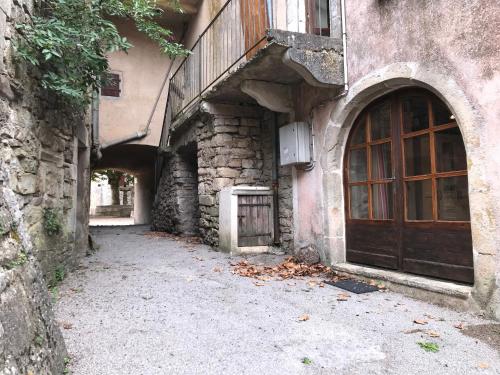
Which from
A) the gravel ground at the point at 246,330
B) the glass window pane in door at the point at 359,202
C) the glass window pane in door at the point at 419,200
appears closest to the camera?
the gravel ground at the point at 246,330

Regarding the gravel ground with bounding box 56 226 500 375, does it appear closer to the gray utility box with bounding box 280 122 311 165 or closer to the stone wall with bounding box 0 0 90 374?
the stone wall with bounding box 0 0 90 374

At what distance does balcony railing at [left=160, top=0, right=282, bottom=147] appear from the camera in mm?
4875

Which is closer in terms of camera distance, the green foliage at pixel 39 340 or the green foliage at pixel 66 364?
the green foliage at pixel 39 340

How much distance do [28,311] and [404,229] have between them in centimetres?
341

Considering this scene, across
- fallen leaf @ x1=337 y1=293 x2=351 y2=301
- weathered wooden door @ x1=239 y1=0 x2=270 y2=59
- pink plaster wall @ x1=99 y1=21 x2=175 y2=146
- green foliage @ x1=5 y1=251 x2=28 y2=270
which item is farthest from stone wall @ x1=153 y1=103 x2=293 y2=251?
green foliage @ x1=5 y1=251 x2=28 y2=270

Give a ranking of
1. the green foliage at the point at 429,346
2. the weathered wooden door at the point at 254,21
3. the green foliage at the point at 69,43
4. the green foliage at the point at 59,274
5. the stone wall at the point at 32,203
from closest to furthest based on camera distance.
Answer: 1. the stone wall at the point at 32,203
2. the green foliage at the point at 429,346
3. the green foliage at the point at 69,43
4. the green foliage at the point at 59,274
5. the weathered wooden door at the point at 254,21

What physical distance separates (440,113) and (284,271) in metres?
2.47

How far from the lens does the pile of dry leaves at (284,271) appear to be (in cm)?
445

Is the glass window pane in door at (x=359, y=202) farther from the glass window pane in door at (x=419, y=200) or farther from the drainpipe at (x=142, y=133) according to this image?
the drainpipe at (x=142, y=133)

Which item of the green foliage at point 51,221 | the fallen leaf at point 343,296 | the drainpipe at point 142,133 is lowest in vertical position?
the fallen leaf at point 343,296

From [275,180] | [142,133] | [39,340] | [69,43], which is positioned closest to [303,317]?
[39,340]

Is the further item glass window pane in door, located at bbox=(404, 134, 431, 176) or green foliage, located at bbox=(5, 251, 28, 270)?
glass window pane in door, located at bbox=(404, 134, 431, 176)

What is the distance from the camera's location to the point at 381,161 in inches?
166

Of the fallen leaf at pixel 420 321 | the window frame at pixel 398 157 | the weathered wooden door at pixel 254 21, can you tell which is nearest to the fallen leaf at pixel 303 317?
the fallen leaf at pixel 420 321
